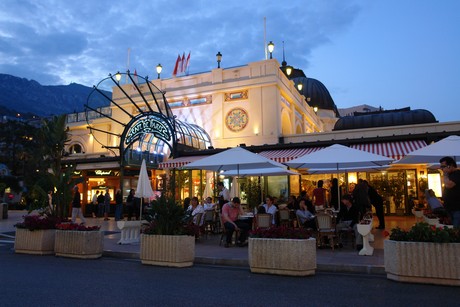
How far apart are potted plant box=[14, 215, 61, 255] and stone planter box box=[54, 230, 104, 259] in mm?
536

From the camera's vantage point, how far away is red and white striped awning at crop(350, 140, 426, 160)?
14.0m

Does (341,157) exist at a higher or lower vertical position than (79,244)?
higher

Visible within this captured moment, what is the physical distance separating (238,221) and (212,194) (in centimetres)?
1001

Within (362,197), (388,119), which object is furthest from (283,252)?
(388,119)

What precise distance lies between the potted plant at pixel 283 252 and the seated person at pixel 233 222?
2693 mm

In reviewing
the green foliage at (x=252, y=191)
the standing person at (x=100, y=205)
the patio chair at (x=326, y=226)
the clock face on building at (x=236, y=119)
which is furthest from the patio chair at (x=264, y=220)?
the standing person at (x=100, y=205)

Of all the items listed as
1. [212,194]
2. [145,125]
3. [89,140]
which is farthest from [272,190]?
[89,140]

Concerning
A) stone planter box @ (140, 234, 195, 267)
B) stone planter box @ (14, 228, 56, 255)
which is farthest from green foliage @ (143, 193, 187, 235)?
stone planter box @ (14, 228, 56, 255)

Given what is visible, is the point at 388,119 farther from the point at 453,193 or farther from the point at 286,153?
the point at 453,193

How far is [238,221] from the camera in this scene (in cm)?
955

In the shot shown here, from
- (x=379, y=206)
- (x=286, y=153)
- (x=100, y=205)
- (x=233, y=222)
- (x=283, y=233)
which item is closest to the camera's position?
(x=283, y=233)

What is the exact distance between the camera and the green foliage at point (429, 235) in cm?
549

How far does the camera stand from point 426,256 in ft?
18.2

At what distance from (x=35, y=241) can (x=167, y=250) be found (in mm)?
3788
